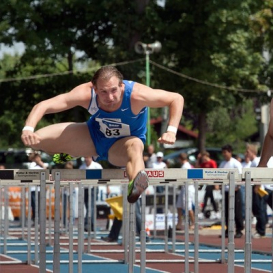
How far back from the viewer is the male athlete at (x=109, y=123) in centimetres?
903

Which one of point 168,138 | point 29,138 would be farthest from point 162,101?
point 29,138

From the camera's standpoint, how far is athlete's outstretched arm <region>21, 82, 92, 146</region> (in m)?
8.87

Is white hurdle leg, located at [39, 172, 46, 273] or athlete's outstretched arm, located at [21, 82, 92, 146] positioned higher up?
Answer: athlete's outstretched arm, located at [21, 82, 92, 146]

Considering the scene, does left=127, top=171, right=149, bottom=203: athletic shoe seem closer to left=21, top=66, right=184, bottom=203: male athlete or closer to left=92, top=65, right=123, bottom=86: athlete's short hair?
left=21, top=66, right=184, bottom=203: male athlete

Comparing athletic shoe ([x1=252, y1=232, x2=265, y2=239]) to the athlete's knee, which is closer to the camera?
the athlete's knee

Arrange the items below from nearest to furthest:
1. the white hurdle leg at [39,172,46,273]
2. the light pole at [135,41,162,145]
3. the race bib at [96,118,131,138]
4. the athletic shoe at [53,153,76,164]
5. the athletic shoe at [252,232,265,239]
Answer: the white hurdle leg at [39,172,46,273] < the race bib at [96,118,131,138] < the athletic shoe at [53,153,76,164] < the athletic shoe at [252,232,265,239] < the light pole at [135,41,162,145]

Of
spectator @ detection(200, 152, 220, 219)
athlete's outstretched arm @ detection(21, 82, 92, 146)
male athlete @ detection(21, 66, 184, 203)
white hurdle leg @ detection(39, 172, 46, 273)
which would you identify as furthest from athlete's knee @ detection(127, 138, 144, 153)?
spectator @ detection(200, 152, 220, 219)

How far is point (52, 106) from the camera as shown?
9258 millimetres

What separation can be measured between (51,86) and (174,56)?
461cm

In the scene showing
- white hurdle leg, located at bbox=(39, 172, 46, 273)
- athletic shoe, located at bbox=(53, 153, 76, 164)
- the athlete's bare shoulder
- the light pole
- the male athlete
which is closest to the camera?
the male athlete

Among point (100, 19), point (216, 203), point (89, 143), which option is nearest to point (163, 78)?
point (100, 19)

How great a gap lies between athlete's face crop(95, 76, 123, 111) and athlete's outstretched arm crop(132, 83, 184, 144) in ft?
0.55

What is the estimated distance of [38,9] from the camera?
115 ft

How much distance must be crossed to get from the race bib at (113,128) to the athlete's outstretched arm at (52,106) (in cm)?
24
